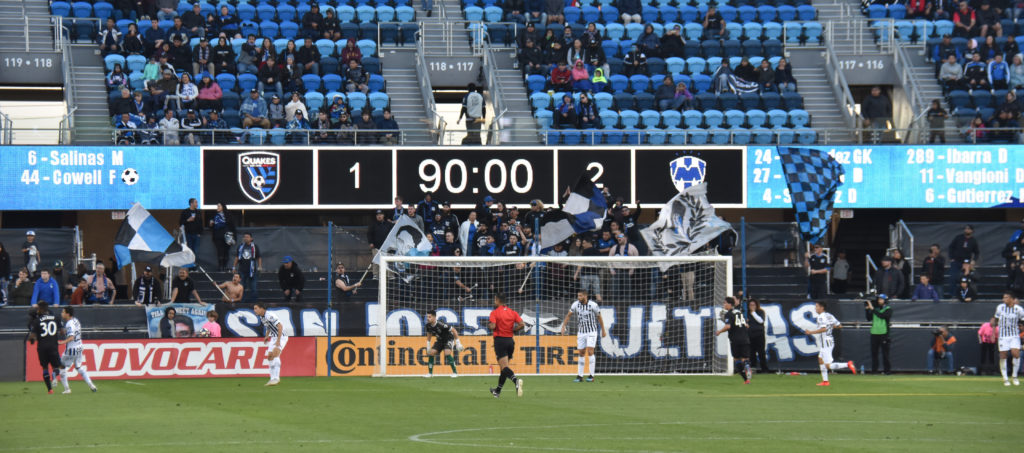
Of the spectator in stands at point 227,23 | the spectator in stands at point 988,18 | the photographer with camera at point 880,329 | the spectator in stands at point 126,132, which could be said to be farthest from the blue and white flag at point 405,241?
the spectator in stands at point 988,18

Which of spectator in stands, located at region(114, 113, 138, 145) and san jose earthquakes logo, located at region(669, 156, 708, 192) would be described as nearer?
spectator in stands, located at region(114, 113, 138, 145)

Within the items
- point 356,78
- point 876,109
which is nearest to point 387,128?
point 356,78

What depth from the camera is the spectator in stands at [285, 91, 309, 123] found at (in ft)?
110

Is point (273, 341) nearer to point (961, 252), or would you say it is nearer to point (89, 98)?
point (89, 98)

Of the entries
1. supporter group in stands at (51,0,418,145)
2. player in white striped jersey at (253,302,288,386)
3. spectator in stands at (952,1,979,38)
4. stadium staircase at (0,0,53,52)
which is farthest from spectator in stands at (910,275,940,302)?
stadium staircase at (0,0,53,52)

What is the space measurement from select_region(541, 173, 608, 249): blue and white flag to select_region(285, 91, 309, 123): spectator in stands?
7.22 m

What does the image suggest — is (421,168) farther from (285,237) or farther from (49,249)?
(49,249)

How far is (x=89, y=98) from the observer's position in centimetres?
3484

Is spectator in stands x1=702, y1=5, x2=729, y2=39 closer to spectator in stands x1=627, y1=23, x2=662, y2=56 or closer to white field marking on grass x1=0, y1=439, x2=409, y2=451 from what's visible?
spectator in stands x1=627, y1=23, x2=662, y2=56

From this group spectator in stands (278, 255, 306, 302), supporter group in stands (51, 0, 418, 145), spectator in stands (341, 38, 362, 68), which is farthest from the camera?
spectator in stands (341, 38, 362, 68)

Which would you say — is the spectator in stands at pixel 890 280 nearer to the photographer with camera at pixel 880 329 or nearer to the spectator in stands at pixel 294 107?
the photographer with camera at pixel 880 329

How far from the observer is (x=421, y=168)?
32.7 meters

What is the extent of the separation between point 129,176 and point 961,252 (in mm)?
19527

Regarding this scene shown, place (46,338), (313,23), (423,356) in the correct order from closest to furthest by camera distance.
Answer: (46,338) < (423,356) < (313,23)
